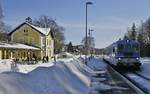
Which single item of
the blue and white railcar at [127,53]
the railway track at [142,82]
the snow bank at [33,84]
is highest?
the blue and white railcar at [127,53]

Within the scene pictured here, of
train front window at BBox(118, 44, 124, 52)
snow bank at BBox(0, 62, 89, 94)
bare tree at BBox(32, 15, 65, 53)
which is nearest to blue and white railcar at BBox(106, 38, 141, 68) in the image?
train front window at BBox(118, 44, 124, 52)

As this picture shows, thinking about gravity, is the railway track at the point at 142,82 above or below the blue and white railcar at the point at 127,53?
below

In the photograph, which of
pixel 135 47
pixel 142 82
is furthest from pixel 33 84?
pixel 135 47

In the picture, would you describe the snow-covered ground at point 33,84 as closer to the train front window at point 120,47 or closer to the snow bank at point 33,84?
the snow bank at point 33,84

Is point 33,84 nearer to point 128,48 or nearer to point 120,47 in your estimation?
point 128,48

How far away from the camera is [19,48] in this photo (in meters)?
76.4

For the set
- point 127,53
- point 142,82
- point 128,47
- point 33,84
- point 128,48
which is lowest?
point 142,82

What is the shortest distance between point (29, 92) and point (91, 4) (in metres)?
42.0

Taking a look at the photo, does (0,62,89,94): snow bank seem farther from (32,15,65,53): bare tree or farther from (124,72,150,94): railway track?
(32,15,65,53): bare tree

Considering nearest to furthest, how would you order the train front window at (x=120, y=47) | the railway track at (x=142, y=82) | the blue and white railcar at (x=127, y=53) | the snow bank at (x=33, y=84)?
the snow bank at (x=33, y=84)
the railway track at (x=142, y=82)
the blue and white railcar at (x=127, y=53)
the train front window at (x=120, y=47)

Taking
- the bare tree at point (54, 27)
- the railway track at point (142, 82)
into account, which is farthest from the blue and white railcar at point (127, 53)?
the bare tree at point (54, 27)

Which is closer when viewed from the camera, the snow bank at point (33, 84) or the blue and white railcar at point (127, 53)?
the snow bank at point (33, 84)

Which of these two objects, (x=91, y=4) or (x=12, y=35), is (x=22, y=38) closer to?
(x=12, y=35)

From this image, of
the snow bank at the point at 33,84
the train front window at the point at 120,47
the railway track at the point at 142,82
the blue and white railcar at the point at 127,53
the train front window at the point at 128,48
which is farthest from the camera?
the train front window at the point at 120,47
